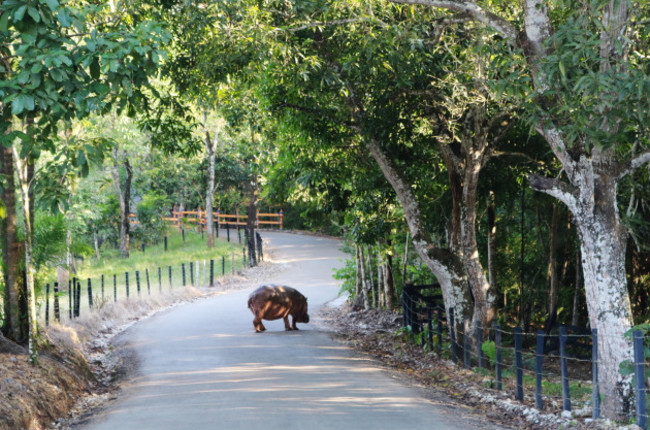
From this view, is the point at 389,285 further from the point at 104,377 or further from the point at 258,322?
the point at 104,377

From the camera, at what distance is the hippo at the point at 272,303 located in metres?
17.4

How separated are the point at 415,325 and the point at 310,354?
3.28 metres

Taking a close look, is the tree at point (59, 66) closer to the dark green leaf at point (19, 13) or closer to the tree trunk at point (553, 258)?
the dark green leaf at point (19, 13)

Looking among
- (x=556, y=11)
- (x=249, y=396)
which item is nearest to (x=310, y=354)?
(x=249, y=396)

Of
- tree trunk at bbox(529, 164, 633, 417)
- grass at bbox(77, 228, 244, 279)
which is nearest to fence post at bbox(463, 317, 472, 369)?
tree trunk at bbox(529, 164, 633, 417)

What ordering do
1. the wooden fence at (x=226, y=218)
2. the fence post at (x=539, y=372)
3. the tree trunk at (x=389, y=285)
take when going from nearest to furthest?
the fence post at (x=539, y=372) → the tree trunk at (x=389, y=285) → the wooden fence at (x=226, y=218)

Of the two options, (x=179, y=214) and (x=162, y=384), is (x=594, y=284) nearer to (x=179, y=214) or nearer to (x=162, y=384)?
(x=162, y=384)

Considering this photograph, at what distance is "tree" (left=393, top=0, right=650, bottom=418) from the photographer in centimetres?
849

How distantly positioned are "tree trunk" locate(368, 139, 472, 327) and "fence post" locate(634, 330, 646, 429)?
5.90 meters

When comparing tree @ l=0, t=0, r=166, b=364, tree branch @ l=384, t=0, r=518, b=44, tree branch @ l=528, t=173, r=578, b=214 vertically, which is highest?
tree branch @ l=384, t=0, r=518, b=44

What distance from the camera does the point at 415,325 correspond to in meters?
16.7

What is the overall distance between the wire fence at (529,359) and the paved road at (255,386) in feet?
4.34

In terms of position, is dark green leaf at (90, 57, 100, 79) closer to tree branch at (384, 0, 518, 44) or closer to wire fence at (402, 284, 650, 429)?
tree branch at (384, 0, 518, 44)

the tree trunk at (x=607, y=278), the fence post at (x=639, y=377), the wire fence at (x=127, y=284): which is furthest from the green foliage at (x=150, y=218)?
the fence post at (x=639, y=377)
